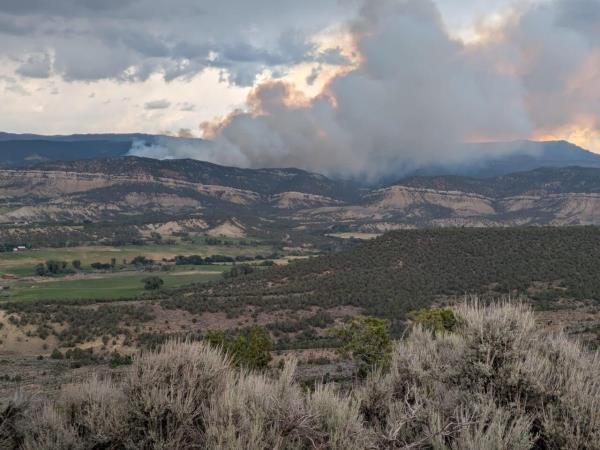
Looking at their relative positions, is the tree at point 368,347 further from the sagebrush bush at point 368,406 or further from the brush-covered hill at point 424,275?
the brush-covered hill at point 424,275

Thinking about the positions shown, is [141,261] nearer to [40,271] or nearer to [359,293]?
[40,271]

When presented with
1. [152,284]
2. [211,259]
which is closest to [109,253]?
[211,259]

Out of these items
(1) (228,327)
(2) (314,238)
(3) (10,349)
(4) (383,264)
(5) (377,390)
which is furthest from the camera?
(2) (314,238)

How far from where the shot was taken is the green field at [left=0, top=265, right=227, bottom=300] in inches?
3302

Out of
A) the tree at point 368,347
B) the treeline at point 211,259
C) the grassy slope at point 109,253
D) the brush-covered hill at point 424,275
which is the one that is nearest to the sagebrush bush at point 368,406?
the tree at point 368,347

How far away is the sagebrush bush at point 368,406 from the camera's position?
11.6m

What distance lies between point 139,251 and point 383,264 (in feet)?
255

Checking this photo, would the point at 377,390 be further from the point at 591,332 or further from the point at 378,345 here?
the point at 591,332

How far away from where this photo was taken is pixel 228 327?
6053 cm

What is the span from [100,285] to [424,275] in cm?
5497

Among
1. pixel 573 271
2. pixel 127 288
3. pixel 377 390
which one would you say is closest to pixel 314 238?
pixel 127 288

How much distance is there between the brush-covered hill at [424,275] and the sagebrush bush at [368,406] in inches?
1698

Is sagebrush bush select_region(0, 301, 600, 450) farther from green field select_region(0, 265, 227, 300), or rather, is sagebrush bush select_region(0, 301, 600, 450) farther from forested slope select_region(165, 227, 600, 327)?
green field select_region(0, 265, 227, 300)

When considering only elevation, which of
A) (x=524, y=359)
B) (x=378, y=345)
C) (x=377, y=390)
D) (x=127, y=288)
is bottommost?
(x=127, y=288)
